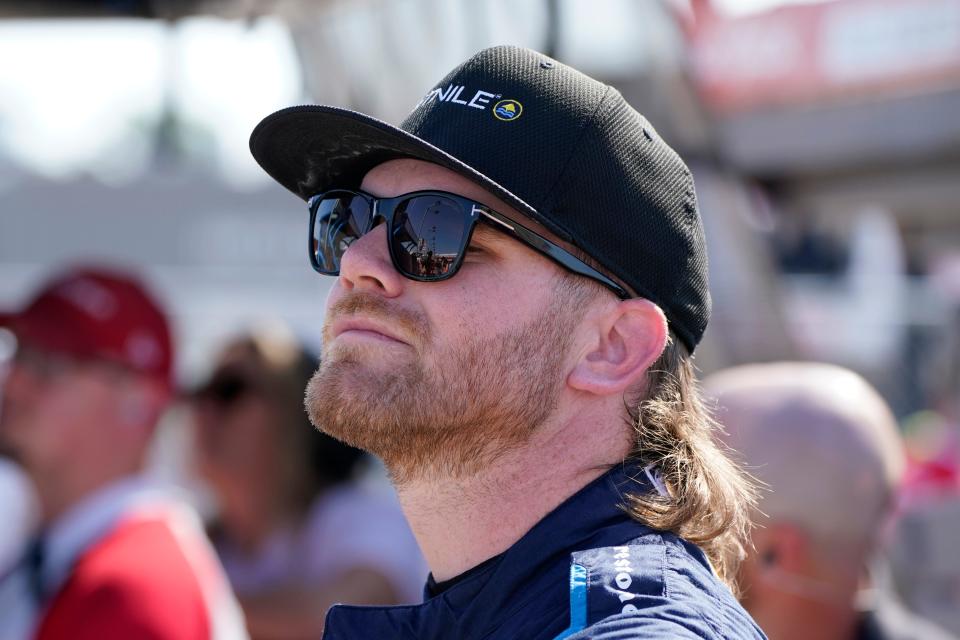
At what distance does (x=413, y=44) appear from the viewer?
4.23 metres

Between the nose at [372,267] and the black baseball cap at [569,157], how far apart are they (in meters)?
0.13

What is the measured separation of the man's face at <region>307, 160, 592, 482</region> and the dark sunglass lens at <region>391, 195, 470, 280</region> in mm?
23

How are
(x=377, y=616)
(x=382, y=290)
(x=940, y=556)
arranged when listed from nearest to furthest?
(x=377, y=616) → (x=382, y=290) → (x=940, y=556)

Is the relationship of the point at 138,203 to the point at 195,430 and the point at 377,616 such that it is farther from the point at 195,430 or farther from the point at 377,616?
the point at 377,616

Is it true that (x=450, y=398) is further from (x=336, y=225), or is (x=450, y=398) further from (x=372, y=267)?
(x=336, y=225)

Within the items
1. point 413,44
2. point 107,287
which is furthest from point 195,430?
point 413,44

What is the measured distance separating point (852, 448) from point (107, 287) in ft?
7.10

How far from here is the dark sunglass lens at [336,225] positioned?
1.67m

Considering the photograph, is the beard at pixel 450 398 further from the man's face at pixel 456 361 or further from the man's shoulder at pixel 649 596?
the man's shoulder at pixel 649 596

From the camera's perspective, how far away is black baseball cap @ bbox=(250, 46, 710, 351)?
149 centimetres

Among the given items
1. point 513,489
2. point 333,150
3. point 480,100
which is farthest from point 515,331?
point 333,150

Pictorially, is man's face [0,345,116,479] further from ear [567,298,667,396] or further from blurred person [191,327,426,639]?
ear [567,298,667,396]

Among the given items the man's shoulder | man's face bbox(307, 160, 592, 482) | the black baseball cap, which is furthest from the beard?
the man's shoulder

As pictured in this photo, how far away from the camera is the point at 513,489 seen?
154cm
